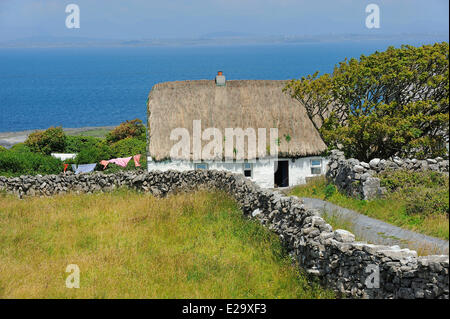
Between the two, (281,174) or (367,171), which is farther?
(281,174)

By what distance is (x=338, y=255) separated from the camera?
33.3 feet

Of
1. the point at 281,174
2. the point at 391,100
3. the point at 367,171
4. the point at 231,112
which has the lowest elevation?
the point at 281,174

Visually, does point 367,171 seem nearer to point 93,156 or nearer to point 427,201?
point 427,201

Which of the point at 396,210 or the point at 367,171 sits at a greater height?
the point at 367,171

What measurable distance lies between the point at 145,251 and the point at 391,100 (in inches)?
488

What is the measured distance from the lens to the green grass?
28.2 feet

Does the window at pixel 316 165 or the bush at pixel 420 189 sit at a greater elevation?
the bush at pixel 420 189

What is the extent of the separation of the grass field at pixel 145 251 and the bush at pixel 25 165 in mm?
12173

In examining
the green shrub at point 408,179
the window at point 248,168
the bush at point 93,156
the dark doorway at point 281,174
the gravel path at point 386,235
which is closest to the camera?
the gravel path at point 386,235

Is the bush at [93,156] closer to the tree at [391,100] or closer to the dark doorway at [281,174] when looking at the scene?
the dark doorway at [281,174]

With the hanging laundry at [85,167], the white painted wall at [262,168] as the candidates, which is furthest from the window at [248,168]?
the hanging laundry at [85,167]

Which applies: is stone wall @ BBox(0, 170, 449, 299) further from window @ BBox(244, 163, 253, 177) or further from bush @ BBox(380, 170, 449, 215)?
window @ BBox(244, 163, 253, 177)

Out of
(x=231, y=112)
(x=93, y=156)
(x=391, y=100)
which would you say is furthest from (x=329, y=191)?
(x=93, y=156)

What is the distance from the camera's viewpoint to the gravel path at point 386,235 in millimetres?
9352
